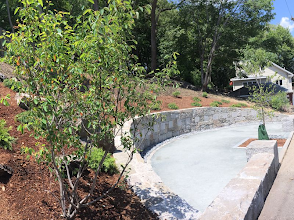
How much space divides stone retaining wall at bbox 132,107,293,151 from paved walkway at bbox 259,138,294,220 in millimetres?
5481

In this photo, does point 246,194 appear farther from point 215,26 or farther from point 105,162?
point 215,26

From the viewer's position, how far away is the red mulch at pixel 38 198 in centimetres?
342

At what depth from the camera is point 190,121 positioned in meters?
14.3

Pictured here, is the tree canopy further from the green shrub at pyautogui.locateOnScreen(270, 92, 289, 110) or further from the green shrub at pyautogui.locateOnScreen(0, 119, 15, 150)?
the green shrub at pyautogui.locateOnScreen(0, 119, 15, 150)

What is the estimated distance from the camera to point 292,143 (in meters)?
8.39

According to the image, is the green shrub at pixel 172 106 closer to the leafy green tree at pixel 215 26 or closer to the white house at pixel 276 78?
the leafy green tree at pixel 215 26

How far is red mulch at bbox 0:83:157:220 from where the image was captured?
11.2ft

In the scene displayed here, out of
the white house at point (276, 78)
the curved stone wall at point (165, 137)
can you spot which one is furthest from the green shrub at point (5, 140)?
the white house at point (276, 78)

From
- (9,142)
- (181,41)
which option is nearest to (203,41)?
(181,41)

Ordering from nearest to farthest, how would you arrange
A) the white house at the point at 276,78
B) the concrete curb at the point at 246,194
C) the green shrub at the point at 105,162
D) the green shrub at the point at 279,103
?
the concrete curb at the point at 246,194
the green shrub at the point at 105,162
the green shrub at the point at 279,103
the white house at the point at 276,78

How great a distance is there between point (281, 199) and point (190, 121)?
1045 cm

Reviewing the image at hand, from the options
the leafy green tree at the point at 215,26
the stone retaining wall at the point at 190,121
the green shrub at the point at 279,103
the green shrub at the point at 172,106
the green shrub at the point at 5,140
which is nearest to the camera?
the green shrub at the point at 5,140

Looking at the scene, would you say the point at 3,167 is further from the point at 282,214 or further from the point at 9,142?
the point at 282,214

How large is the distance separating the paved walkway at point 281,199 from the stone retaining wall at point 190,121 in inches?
216
